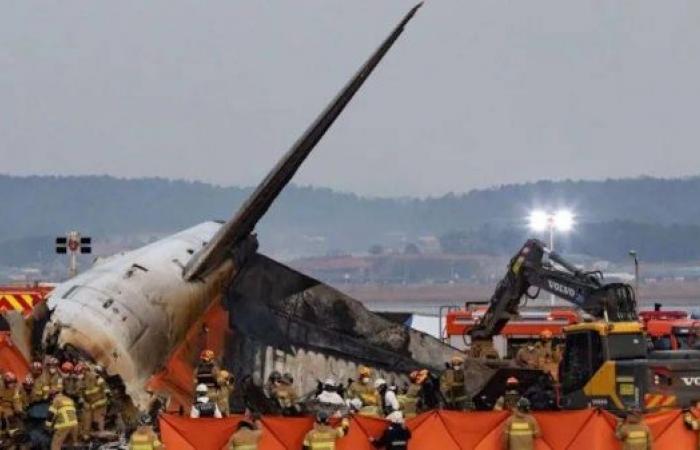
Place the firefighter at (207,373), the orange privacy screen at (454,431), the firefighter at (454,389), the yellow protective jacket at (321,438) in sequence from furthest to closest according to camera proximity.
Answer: the firefighter at (454,389) → the firefighter at (207,373) → the orange privacy screen at (454,431) → the yellow protective jacket at (321,438)

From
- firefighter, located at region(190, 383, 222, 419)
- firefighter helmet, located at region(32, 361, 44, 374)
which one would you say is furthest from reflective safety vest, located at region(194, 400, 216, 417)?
firefighter helmet, located at region(32, 361, 44, 374)

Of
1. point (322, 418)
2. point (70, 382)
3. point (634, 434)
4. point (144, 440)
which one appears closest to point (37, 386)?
point (70, 382)

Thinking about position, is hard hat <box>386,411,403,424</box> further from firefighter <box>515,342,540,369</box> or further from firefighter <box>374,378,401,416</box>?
firefighter <box>515,342,540,369</box>

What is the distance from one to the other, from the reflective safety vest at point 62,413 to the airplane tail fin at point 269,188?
730 cm

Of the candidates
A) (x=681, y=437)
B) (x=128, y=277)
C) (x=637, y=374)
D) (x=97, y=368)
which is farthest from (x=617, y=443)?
(x=128, y=277)

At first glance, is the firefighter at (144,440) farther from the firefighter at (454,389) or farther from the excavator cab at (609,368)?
the excavator cab at (609,368)

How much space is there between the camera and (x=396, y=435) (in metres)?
19.8

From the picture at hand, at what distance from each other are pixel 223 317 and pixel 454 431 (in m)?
9.19

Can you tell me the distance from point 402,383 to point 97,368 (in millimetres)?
9518

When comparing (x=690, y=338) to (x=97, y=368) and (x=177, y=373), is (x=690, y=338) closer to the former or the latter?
(x=177, y=373)

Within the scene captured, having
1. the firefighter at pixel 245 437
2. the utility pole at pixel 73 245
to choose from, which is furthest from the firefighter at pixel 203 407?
the utility pole at pixel 73 245

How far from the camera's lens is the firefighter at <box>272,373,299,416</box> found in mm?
24500

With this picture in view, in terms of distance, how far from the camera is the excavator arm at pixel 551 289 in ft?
91.9

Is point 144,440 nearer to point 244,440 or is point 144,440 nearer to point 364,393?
point 244,440
